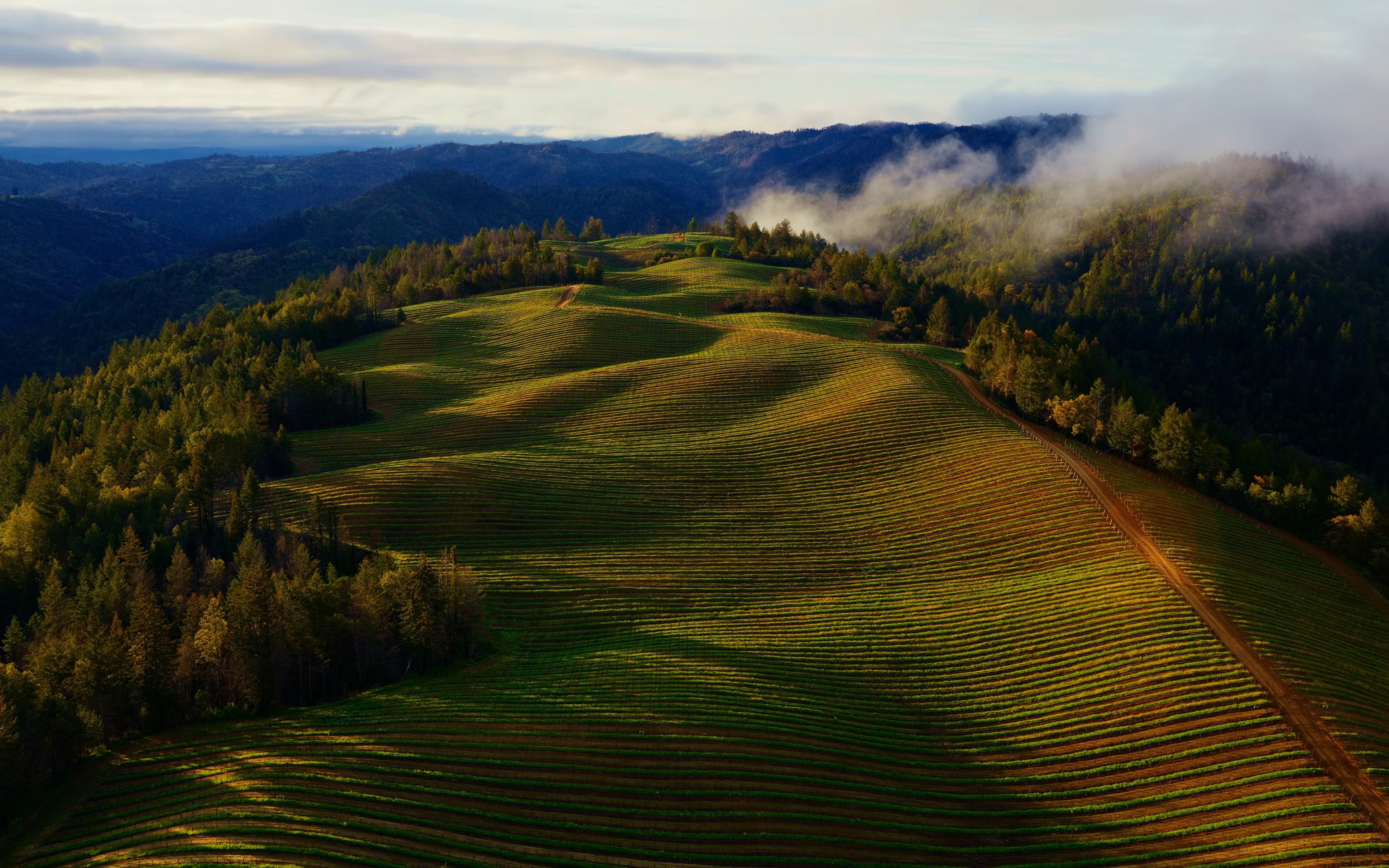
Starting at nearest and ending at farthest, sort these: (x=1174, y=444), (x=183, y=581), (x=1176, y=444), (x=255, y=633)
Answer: (x=255, y=633), (x=183, y=581), (x=1176, y=444), (x=1174, y=444)

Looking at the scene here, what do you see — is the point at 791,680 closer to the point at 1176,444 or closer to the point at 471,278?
the point at 1176,444

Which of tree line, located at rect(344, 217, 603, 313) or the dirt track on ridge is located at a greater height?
tree line, located at rect(344, 217, 603, 313)

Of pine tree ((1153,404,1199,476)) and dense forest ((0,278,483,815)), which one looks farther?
pine tree ((1153,404,1199,476))

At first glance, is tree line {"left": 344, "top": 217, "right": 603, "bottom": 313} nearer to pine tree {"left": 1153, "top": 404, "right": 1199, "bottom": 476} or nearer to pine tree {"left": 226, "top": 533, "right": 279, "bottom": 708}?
pine tree {"left": 226, "top": 533, "right": 279, "bottom": 708}

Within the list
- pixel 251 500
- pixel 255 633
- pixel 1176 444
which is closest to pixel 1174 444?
pixel 1176 444

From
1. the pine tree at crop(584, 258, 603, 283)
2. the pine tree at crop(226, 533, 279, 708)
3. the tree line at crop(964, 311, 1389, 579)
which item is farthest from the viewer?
the pine tree at crop(584, 258, 603, 283)

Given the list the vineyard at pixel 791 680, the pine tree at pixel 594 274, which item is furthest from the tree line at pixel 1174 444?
the pine tree at pixel 594 274

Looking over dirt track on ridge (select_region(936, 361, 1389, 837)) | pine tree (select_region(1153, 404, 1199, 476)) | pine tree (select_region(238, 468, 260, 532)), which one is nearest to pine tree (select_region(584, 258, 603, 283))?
pine tree (select_region(238, 468, 260, 532))
